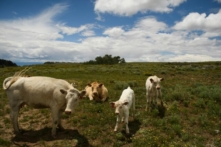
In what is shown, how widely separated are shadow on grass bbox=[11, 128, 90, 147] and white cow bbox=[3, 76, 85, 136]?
345 millimetres

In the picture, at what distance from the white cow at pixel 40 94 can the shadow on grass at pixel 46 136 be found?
345mm

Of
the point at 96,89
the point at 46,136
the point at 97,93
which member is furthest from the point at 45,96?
the point at 96,89

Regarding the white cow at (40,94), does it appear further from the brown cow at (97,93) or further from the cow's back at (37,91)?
the brown cow at (97,93)

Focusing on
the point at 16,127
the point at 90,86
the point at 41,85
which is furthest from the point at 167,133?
the point at 90,86

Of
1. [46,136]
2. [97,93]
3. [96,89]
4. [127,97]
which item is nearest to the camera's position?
[46,136]

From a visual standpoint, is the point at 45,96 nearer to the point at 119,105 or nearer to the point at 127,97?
the point at 119,105

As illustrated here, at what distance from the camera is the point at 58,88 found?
9711 mm

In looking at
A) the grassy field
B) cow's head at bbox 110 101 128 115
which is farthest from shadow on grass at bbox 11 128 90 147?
cow's head at bbox 110 101 128 115

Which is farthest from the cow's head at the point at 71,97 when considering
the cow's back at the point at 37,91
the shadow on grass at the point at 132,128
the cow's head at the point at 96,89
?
the cow's head at the point at 96,89

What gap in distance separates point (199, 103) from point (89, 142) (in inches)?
342

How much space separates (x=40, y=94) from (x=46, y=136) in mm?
2107

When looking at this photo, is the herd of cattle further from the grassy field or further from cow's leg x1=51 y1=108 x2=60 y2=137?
the grassy field

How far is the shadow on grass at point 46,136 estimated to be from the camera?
30.8 feet

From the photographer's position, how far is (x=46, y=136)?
9.86 metres
